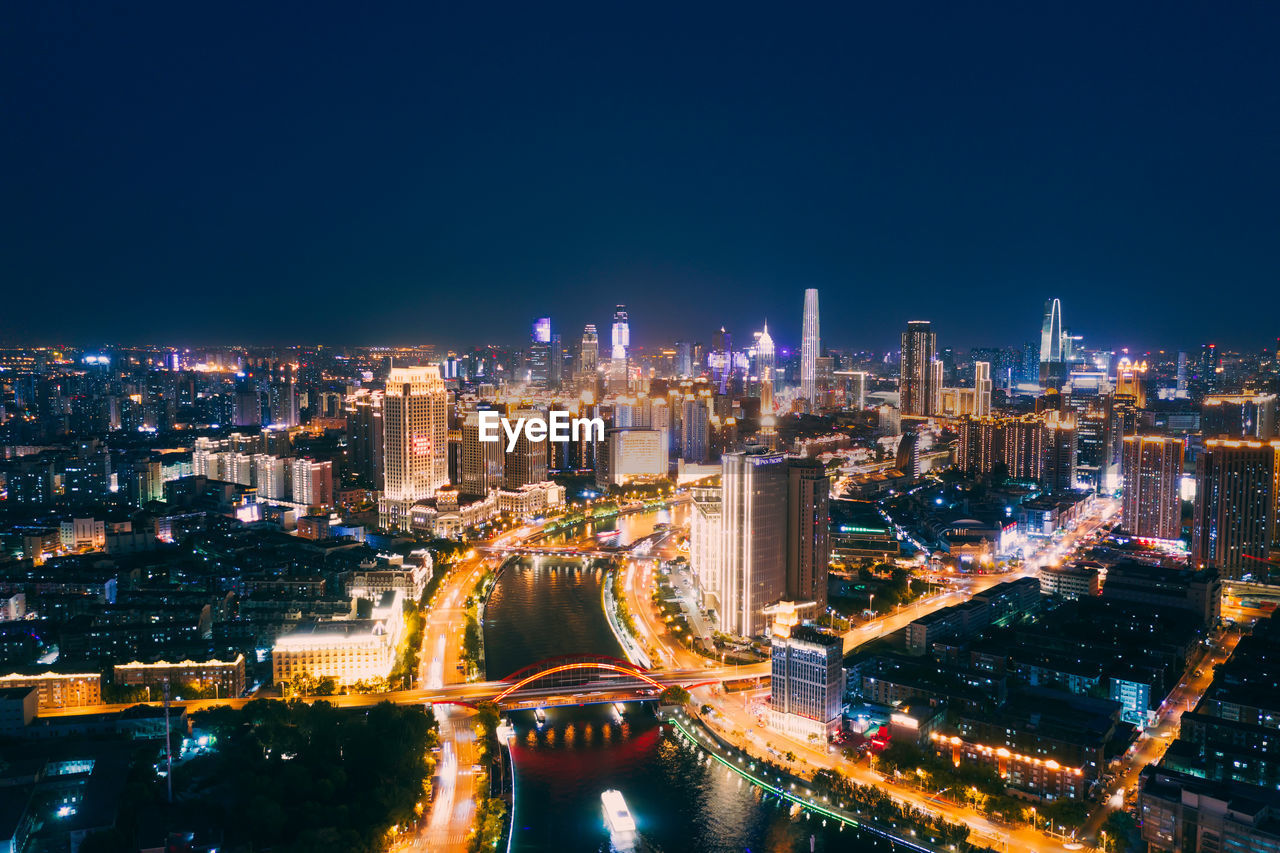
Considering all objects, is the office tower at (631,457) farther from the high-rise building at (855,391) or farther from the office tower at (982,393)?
the high-rise building at (855,391)

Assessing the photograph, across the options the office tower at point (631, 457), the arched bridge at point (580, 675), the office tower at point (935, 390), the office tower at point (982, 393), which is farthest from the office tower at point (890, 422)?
the arched bridge at point (580, 675)

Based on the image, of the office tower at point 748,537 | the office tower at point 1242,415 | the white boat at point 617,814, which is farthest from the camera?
the office tower at point 1242,415

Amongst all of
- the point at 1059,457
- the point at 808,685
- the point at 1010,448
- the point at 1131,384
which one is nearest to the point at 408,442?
the point at 808,685

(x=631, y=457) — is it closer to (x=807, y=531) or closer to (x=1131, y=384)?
(x=807, y=531)

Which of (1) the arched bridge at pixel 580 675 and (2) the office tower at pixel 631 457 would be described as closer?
(1) the arched bridge at pixel 580 675

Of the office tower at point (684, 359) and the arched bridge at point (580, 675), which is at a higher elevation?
the office tower at point (684, 359)

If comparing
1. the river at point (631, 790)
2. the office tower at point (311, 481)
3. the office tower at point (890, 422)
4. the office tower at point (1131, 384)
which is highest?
the office tower at point (1131, 384)

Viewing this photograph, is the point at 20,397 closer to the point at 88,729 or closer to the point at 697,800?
the point at 88,729
